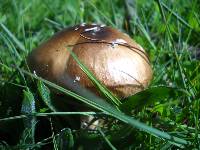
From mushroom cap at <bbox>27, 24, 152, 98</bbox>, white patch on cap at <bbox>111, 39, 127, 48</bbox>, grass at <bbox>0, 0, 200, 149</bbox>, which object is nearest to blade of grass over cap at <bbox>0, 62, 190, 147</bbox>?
grass at <bbox>0, 0, 200, 149</bbox>

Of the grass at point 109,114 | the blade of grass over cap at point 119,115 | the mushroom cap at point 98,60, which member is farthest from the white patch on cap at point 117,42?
the blade of grass over cap at point 119,115

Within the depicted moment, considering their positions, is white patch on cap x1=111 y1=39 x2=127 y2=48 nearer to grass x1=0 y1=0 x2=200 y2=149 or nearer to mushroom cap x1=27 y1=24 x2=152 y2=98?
mushroom cap x1=27 y1=24 x2=152 y2=98

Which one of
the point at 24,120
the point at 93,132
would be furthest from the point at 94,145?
the point at 24,120

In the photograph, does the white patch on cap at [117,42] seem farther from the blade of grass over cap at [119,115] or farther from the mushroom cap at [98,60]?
the blade of grass over cap at [119,115]

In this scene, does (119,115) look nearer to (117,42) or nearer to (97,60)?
(97,60)

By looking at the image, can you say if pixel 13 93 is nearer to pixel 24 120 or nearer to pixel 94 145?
pixel 24 120

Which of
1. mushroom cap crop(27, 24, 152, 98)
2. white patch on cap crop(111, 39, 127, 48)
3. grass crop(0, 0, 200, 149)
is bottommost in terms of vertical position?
grass crop(0, 0, 200, 149)

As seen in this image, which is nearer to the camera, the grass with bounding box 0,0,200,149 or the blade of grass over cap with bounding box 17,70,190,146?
the blade of grass over cap with bounding box 17,70,190,146

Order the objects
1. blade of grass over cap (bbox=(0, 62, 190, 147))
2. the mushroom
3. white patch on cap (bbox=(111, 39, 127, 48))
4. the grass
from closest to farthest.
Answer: blade of grass over cap (bbox=(0, 62, 190, 147)) < the grass < the mushroom < white patch on cap (bbox=(111, 39, 127, 48))

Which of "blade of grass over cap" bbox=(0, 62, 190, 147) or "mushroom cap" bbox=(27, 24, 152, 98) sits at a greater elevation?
"mushroom cap" bbox=(27, 24, 152, 98)
